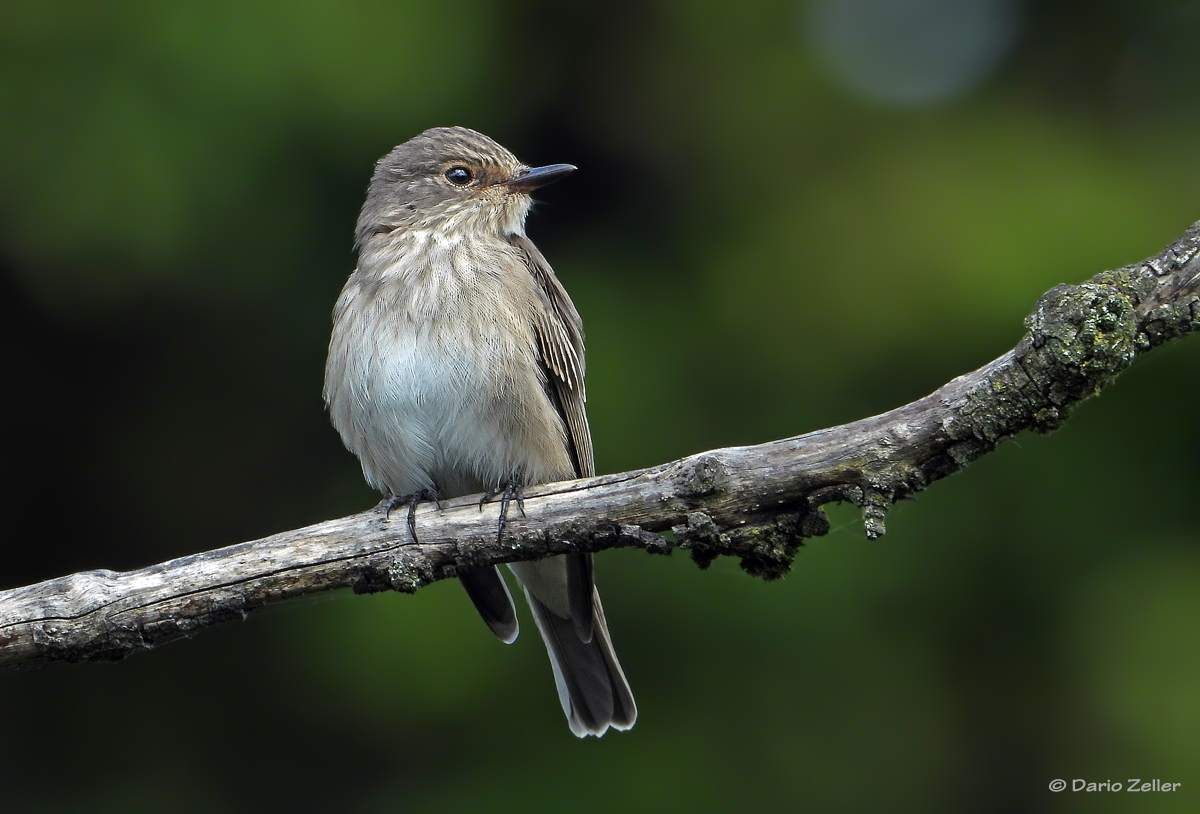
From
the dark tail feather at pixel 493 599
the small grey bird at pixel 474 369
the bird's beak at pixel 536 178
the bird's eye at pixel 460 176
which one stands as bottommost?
the dark tail feather at pixel 493 599

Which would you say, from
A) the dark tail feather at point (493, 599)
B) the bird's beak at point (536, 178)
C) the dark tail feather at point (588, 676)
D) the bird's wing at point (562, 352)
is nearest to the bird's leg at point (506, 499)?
the bird's wing at point (562, 352)

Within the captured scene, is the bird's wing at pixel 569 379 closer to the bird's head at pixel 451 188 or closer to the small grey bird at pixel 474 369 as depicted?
the small grey bird at pixel 474 369

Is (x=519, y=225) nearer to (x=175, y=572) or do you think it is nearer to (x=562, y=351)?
(x=562, y=351)

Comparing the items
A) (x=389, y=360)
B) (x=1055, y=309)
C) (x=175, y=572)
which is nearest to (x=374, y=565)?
(x=175, y=572)

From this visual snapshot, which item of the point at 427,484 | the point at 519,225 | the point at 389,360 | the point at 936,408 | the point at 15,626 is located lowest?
the point at 15,626

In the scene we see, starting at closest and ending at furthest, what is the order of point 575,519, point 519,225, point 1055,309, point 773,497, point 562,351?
1. point 1055,309
2. point 773,497
3. point 575,519
4. point 562,351
5. point 519,225

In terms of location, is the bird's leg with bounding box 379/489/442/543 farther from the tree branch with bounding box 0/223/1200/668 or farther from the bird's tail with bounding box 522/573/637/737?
the bird's tail with bounding box 522/573/637/737

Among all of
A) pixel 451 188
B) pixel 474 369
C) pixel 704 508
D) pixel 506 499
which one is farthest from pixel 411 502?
pixel 451 188
